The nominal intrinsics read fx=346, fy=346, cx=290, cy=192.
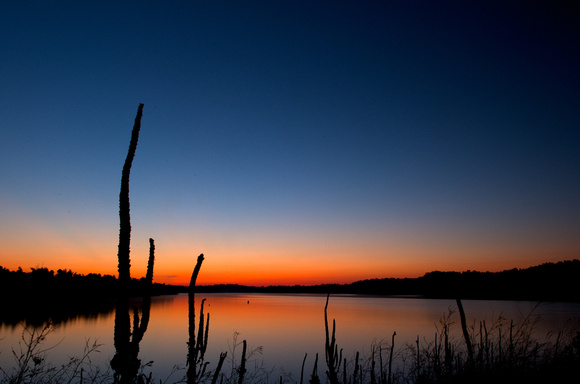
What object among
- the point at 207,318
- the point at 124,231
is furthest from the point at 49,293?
the point at 124,231

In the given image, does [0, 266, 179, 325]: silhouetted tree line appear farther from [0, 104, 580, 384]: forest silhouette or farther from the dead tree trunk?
the dead tree trunk

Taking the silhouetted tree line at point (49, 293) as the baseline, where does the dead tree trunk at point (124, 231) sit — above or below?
above

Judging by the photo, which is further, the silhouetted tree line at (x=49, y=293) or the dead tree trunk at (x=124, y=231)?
the silhouetted tree line at (x=49, y=293)

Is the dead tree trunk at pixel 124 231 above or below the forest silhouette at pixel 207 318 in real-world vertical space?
above

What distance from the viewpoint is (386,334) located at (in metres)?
42.4

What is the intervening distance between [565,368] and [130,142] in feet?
42.7

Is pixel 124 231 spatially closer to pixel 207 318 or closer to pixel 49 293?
pixel 207 318

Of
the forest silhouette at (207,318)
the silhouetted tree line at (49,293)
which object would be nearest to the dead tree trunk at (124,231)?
the forest silhouette at (207,318)

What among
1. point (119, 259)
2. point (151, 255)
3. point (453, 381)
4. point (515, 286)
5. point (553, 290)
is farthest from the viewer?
point (515, 286)

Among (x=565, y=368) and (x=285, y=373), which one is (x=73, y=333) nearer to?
(x=285, y=373)

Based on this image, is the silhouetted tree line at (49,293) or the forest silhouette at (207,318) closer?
the forest silhouette at (207,318)

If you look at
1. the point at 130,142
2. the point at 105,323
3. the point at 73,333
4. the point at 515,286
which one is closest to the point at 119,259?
the point at 130,142

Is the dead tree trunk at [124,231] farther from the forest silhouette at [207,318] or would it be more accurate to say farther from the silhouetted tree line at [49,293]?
the silhouetted tree line at [49,293]

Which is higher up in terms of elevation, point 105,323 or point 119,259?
point 119,259
